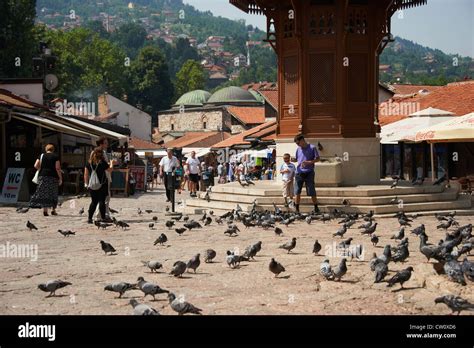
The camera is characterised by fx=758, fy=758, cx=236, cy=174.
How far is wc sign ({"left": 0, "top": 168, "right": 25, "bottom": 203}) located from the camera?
2020 cm

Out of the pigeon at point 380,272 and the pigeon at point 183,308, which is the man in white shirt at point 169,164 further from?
the pigeon at point 183,308

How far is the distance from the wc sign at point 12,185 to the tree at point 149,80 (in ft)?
320

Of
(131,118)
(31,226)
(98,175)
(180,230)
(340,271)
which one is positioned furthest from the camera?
(131,118)

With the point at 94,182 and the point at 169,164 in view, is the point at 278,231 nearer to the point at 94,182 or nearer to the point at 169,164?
the point at 94,182

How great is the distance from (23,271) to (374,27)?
11183mm

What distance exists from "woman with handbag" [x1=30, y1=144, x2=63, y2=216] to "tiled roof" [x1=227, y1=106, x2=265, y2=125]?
68.8m

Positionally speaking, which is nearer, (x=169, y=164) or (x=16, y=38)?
(x=169, y=164)

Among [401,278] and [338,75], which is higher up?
[338,75]

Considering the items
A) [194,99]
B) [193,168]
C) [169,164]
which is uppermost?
[194,99]

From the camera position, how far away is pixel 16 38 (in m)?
48.3

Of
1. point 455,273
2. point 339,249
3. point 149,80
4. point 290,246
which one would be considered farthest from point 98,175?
point 149,80

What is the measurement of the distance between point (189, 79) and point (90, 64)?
4337 cm

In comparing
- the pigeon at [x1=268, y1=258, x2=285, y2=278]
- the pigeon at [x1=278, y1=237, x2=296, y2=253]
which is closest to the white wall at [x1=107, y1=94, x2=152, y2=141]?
the pigeon at [x1=278, y1=237, x2=296, y2=253]

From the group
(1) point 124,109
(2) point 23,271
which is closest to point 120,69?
(1) point 124,109
